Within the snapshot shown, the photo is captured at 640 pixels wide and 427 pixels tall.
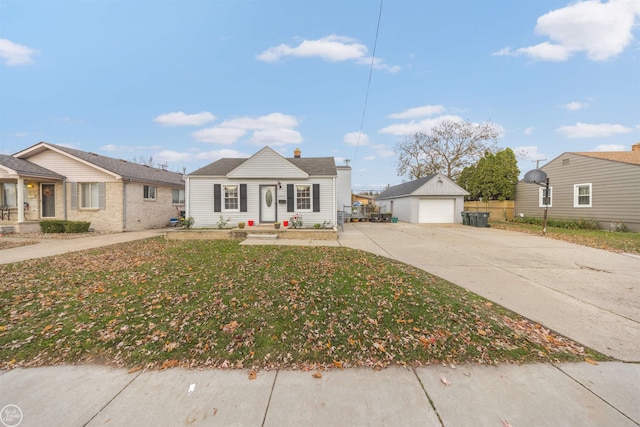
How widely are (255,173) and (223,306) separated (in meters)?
9.54

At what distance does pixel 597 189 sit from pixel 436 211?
28.9ft

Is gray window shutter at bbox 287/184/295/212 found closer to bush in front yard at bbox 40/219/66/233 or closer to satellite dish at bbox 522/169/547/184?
bush in front yard at bbox 40/219/66/233

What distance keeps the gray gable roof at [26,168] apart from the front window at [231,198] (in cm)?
911

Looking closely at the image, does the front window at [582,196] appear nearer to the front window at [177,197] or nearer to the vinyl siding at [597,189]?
the vinyl siding at [597,189]

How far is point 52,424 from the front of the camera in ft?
6.16

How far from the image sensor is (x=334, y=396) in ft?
7.09

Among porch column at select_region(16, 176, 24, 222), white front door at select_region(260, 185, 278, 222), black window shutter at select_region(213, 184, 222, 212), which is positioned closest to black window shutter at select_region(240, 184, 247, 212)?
white front door at select_region(260, 185, 278, 222)

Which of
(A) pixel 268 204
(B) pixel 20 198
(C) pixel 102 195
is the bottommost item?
(A) pixel 268 204

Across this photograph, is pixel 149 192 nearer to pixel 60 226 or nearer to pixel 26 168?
pixel 60 226

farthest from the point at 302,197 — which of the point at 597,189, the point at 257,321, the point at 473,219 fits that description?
the point at 597,189

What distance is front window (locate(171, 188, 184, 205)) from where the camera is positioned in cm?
1746

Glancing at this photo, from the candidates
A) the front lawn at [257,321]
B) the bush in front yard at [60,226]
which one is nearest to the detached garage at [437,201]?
the front lawn at [257,321]

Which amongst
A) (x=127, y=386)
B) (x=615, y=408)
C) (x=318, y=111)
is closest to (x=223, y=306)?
(x=127, y=386)

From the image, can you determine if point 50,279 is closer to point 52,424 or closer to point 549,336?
point 52,424
